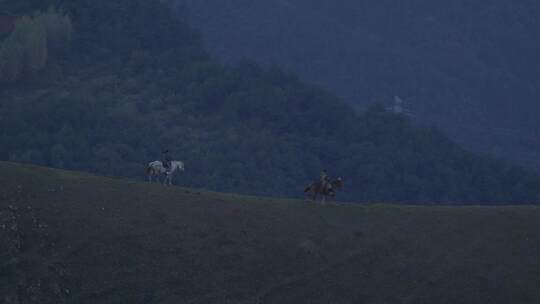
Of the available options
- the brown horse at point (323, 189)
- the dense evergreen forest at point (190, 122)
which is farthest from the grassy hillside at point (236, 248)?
the dense evergreen forest at point (190, 122)

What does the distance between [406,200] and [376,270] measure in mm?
81995

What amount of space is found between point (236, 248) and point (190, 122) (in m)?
84.9

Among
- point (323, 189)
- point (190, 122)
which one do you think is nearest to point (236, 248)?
point (323, 189)

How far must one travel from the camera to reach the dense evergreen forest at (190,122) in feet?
374

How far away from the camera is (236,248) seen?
42.8m

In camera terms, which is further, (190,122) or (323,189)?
(190,122)

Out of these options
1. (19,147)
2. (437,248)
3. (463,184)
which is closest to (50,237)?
(437,248)

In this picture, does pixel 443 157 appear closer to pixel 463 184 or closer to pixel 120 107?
pixel 463 184

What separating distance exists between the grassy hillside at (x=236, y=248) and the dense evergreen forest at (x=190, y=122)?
61352 millimetres

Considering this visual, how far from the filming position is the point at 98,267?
131 feet

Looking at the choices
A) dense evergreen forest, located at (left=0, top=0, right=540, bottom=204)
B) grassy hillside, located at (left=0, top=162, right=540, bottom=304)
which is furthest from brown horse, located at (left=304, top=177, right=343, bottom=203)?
dense evergreen forest, located at (left=0, top=0, right=540, bottom=204)

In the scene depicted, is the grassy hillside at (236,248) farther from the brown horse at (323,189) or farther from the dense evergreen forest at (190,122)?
the dense evergreen forest at (190,122)

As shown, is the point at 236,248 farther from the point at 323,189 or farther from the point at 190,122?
the point at 190,122

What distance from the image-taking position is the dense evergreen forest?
374 ft
